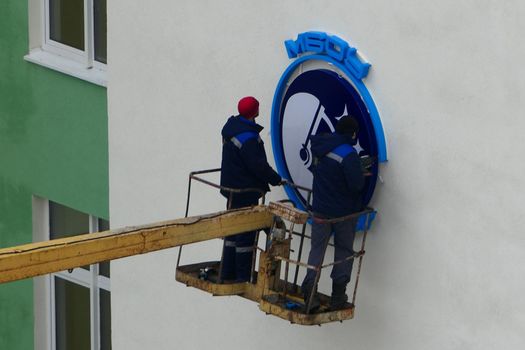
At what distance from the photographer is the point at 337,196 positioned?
13.6 meters

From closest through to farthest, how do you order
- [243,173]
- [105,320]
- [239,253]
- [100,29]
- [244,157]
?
[244,157] → [243,173] → [239,253] → [100,29] → [105,320]

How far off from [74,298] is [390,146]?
7066 mm

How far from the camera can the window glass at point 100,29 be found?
17.9 meters

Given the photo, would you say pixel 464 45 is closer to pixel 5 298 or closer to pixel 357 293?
pixel 357 293

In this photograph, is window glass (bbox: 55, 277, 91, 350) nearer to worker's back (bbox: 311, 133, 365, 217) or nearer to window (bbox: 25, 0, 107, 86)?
window (bbox: 25, 0, 107, 86)

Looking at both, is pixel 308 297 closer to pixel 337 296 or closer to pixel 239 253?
pixel 337 296

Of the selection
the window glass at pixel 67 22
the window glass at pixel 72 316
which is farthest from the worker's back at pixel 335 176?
the window glass at pixel 72 316

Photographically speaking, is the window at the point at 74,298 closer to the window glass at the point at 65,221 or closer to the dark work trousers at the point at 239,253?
the window glass at the point at 65,221

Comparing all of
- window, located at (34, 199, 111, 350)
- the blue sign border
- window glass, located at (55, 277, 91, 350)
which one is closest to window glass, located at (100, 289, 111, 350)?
window, located at (34, 199, 111, 350)

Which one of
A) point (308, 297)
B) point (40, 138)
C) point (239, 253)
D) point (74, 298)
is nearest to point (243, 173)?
point (239, 253)

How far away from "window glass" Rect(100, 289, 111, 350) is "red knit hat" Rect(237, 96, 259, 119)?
5655 millimetres

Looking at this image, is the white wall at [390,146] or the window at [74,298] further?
the window at [74,298]

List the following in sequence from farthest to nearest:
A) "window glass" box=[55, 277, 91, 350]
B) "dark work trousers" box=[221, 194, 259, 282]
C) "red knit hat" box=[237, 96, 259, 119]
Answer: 1. "window glass" box=[55, 277, 91, 350]
2. "dark work trousers" box=[221, 194, 259, 282]
3. "red knit hat" box=[237, 96, 259, 119]

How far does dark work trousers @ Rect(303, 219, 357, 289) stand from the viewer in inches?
543
